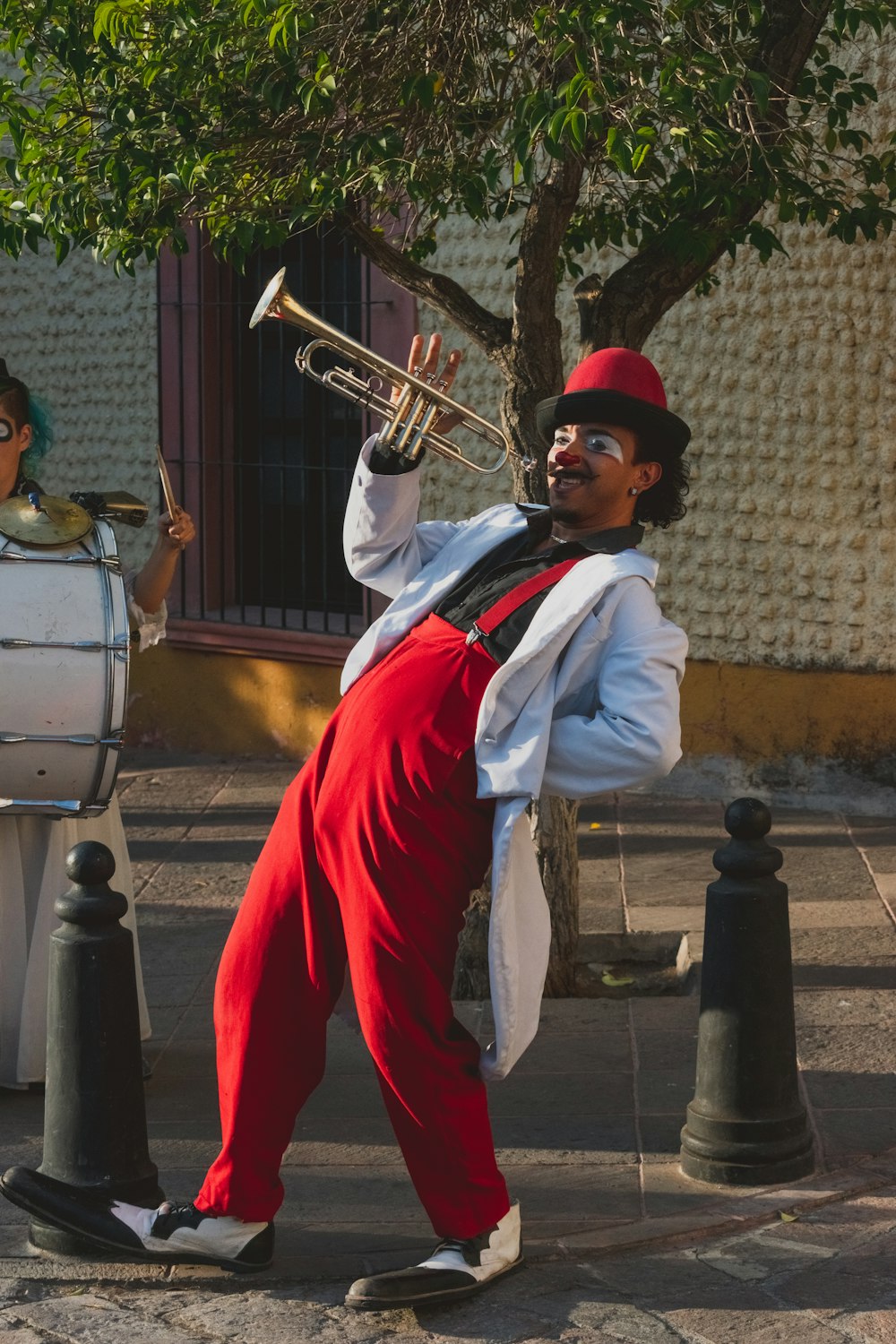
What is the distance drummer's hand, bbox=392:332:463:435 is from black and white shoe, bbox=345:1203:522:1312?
1.68m

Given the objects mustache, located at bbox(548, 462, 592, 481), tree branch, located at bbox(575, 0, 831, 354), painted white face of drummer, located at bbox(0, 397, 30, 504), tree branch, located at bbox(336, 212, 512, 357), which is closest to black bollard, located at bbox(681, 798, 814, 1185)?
mustache, located at bbox(548, 462, 592, 481)

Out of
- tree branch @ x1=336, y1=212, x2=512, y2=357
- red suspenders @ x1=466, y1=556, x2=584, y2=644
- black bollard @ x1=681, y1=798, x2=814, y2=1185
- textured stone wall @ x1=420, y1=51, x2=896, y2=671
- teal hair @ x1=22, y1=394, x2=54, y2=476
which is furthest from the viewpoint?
textured stone wall @ x1=420, y1=51, x2=896, y2=671

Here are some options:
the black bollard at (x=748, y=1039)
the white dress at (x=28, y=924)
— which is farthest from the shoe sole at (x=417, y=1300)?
the white dress at (x=28, y=924)

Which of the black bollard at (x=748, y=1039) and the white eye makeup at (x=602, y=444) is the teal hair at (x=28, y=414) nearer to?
the white eye makeup at (x=602, y=444)

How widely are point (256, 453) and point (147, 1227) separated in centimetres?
652

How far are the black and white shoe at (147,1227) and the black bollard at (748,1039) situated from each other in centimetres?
111

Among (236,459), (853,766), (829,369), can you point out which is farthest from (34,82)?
(853,766)

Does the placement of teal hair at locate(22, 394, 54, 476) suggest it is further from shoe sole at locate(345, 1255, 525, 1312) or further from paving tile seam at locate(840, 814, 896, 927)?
paving tile seam at locate(840, 814, 896, 927)

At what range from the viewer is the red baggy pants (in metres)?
3.46

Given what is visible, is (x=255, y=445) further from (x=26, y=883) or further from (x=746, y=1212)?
(x=746, y=1212)

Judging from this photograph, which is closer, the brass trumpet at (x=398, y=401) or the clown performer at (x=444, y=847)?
the clown performer at (x=444, y=847)

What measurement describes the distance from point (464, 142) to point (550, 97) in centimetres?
134

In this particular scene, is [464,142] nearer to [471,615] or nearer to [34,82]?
[471,615]

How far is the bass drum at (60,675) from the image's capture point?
4281 mm
